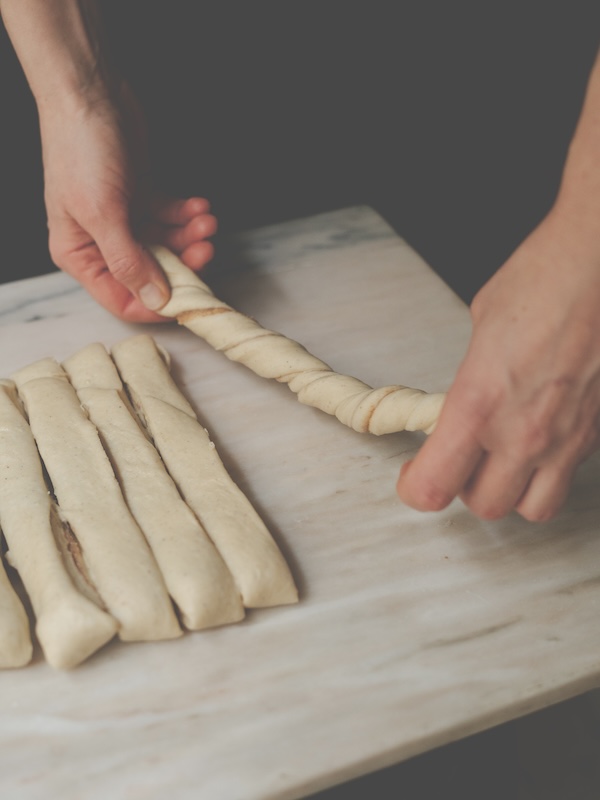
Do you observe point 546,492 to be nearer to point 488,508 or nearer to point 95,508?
point 488,508

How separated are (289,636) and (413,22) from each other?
1830 mm

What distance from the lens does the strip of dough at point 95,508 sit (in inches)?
52.9

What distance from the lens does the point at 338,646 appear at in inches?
53.6

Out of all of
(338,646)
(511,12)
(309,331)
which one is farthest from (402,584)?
(511,12)

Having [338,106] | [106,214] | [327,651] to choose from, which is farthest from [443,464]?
[338,106]

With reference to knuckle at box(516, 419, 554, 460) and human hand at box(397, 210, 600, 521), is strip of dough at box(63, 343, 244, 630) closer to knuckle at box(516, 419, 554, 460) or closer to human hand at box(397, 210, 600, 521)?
human hand at box(397, 210, 600, 521)

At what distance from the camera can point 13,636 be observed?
4.26 feet

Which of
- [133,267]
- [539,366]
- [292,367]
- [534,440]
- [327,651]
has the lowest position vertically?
[327,651]

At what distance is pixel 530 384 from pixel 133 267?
1072 mm

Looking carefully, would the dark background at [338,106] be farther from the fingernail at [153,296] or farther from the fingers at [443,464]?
the fingers at [443,464]

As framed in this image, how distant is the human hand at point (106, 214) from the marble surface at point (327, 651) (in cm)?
28

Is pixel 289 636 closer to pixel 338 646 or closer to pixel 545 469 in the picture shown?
pixel 338 646

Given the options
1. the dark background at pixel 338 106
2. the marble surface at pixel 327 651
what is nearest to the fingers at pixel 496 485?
the marble surface at pixel 327 651

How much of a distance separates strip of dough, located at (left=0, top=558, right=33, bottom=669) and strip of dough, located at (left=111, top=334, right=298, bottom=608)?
336 millimetres
